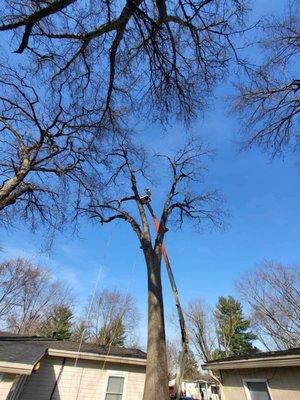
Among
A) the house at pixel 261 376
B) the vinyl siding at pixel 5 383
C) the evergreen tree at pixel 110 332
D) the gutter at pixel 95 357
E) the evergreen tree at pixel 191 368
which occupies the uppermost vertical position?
the evergreen tree at pixel 191 368

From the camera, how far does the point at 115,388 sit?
980 centimetres

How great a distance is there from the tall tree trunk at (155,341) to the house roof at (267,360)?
8.91ft

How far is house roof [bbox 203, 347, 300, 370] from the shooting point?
6.43 metres

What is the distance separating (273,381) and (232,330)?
98.8 feet

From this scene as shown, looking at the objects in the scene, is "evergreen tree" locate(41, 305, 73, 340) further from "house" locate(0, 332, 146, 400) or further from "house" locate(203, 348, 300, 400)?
"house" locate(203, 348, 300, 400)

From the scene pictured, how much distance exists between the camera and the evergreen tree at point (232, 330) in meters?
32.5

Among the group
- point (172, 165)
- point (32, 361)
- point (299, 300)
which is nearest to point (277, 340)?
point (299, 300)

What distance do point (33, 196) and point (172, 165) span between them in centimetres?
546

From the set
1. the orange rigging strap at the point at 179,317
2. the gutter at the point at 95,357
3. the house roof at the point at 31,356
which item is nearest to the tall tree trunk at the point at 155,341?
the orange rigging strap at the point at 179,317

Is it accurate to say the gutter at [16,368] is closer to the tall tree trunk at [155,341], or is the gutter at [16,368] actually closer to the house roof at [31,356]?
the house roof at [31,356]

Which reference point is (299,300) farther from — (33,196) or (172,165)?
(33,196)

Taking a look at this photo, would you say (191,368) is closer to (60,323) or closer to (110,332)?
(110,332)

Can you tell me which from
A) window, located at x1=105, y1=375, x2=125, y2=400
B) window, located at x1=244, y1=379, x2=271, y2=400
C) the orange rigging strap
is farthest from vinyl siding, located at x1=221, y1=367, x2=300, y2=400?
window, located at x1=105, y1=375, x2=125, y2=400

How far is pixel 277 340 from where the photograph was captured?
72.0 feet
